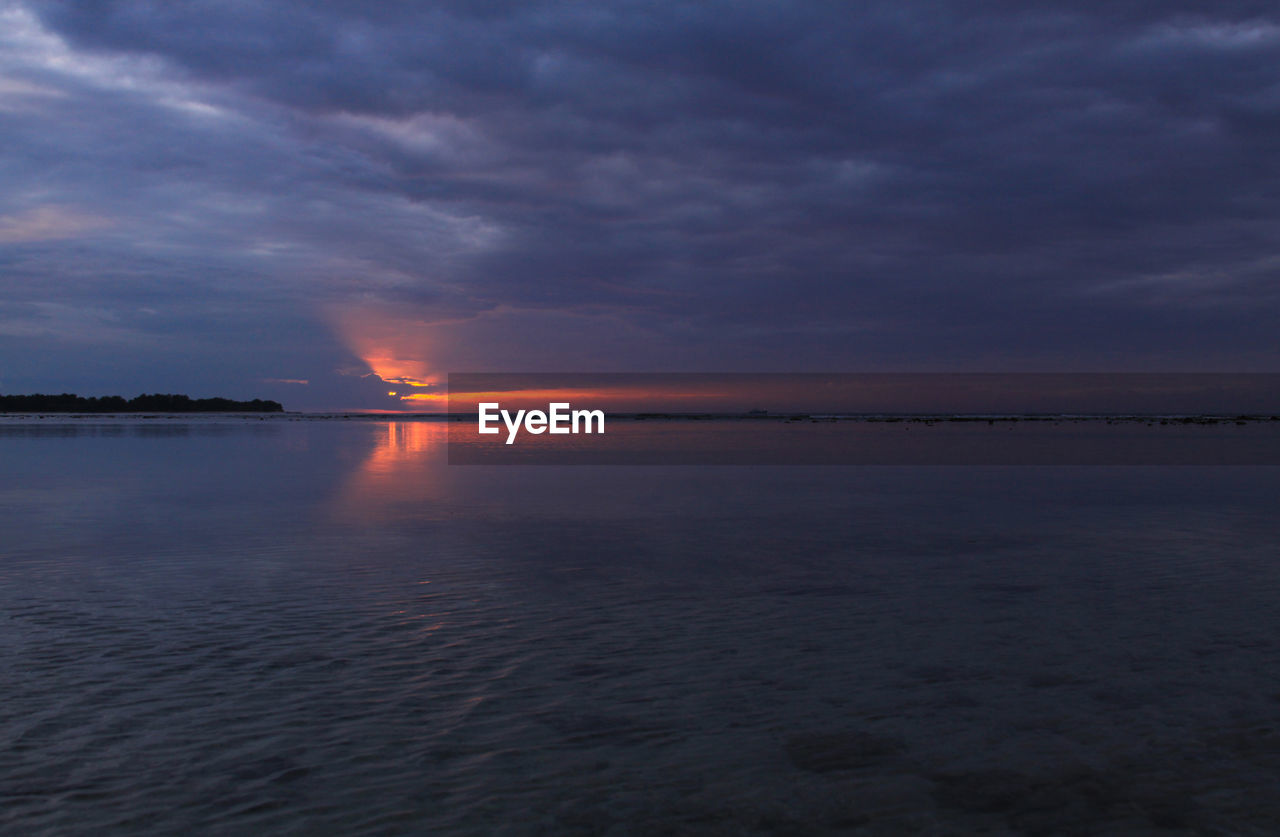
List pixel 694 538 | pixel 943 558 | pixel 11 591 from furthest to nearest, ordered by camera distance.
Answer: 1. pixel 694 538
2. pixel 943 558
3. pixel 11 591

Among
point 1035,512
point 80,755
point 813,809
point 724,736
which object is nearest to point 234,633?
point 80,755

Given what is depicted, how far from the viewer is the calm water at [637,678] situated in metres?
6.11

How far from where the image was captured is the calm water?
6109 mm

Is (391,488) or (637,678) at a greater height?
(391,488)

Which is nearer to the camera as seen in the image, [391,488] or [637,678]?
[637,678]

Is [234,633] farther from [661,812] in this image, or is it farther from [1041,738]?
[1041,738]

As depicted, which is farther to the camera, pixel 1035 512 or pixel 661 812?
pixel 1035 512

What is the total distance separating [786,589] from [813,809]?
6.84 meters

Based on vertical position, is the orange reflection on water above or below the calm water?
above

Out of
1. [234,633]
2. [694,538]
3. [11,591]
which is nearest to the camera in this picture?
[234,633]

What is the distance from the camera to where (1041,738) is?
7172 mm

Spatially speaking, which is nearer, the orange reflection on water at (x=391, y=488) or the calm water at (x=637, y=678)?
the calm water at (x=637, y=678)

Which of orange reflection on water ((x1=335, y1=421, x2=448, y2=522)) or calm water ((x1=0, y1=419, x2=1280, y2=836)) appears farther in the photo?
orange reflection on water ((x1=335, y1=421, x2=448, y2=522))

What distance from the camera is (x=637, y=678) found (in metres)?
8.65
